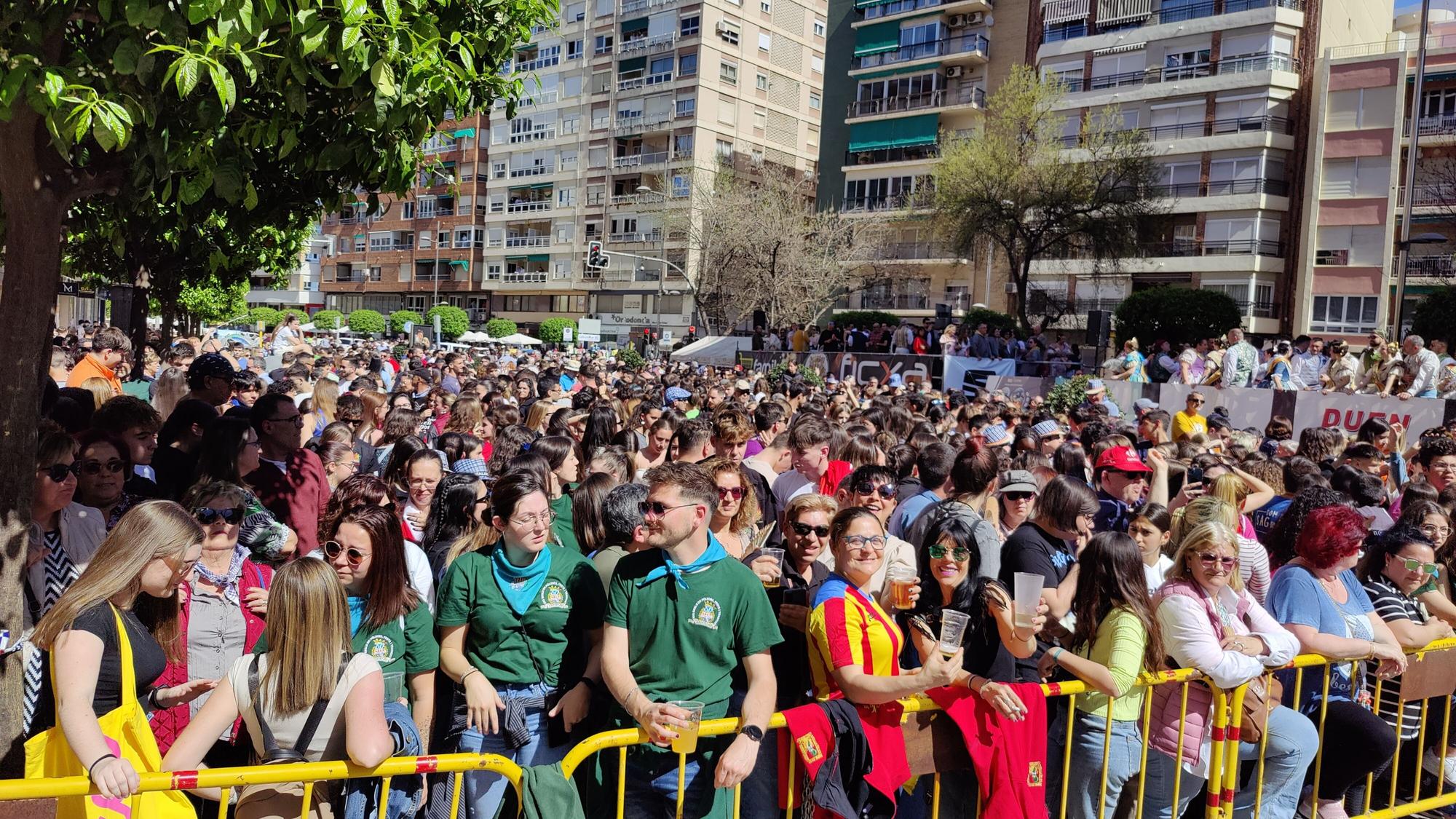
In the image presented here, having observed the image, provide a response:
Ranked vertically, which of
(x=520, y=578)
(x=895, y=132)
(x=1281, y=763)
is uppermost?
(x=895, y=132)

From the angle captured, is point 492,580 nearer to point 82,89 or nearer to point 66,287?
point 82,89

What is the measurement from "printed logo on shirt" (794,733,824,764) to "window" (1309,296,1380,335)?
40.5 metres

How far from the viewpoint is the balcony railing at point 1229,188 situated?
38.9 meters

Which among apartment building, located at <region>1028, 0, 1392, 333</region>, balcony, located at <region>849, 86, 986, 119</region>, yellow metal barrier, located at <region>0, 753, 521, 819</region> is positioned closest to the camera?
yellow metal barrier, located at <region>0, 753, 521, 819</region>

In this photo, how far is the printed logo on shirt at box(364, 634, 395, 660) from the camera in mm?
3902

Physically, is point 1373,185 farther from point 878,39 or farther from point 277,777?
point 277,777

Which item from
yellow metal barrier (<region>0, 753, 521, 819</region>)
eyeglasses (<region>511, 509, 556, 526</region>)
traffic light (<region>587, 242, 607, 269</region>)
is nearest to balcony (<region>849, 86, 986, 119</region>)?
traffic light (<region>587, 242, 607, 269</region>)

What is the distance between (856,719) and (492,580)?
4.74 feet

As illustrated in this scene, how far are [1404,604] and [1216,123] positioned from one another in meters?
38.7

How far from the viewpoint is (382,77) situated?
134 inches

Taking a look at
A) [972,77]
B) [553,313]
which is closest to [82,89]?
[972,77]

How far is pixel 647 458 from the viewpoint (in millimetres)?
8258

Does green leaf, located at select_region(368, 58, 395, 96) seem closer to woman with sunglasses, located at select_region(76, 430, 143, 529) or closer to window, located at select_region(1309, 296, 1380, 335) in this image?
woman with sunglasses, located at select_region(76, 430, 143, 529)

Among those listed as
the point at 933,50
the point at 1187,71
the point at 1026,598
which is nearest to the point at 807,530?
the point at 1026,598
